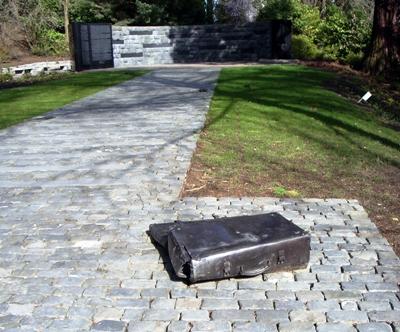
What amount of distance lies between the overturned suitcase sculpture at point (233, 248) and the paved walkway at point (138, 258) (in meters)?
0.09

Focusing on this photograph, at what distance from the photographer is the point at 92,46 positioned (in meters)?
22.1

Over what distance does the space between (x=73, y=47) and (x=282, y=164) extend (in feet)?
52.0

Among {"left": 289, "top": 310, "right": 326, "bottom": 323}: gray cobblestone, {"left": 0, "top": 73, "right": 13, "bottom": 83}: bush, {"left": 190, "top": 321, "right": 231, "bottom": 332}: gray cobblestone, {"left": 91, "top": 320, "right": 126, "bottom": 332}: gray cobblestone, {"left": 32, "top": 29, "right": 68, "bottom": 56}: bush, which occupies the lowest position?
{"left": 0, "top": 73, "right": 13, "bottom": 83}: bush

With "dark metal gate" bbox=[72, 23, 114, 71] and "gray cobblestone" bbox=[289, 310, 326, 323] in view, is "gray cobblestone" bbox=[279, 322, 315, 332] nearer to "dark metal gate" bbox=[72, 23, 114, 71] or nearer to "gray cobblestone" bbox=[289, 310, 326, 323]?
"gray cobblestone" bbox=[289, 310, 326, 323]

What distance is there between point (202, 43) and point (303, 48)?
14.9ft

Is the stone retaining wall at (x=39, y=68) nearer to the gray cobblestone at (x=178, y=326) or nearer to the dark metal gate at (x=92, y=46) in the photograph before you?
the dark metal gate at (x=92, y=46)

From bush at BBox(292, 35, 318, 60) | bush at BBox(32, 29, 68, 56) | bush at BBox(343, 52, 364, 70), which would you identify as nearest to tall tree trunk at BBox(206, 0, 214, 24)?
bush at BBox(292, 35, 318, 60)

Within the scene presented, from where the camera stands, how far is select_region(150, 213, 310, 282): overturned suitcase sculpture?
12.3 feet

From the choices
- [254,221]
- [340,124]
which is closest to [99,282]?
[254,221]

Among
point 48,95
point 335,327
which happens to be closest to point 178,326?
point 335,327

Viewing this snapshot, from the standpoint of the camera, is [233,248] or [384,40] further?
[384,40]

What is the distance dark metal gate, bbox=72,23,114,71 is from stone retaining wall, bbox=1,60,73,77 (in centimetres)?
110

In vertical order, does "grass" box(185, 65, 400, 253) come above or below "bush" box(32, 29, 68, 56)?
above

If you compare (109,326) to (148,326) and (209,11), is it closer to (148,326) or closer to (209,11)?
(148,326)
